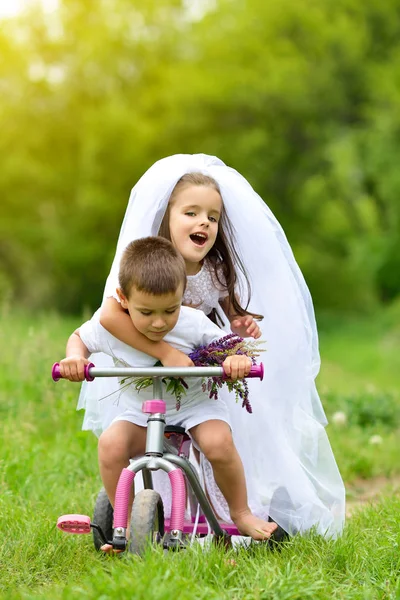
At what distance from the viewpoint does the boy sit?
10.8ft

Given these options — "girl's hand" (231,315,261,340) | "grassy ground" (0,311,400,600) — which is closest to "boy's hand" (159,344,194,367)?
"girl's hand" (231,315,261,340)

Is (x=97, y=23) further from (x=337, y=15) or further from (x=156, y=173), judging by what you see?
(x=156, y=173)

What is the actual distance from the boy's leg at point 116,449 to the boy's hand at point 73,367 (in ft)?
1.16

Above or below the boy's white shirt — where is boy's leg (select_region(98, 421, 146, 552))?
below

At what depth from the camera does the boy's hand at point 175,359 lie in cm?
347

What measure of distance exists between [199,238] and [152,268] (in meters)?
0.63

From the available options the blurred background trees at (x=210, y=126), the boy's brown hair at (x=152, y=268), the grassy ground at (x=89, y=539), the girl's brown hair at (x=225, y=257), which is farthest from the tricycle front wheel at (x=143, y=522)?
the blurred background trees at (x=210, y=126)

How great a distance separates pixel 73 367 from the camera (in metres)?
3.35

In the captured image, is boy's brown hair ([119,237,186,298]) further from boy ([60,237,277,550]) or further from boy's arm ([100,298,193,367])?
boy's arm ([100,298,193,367])

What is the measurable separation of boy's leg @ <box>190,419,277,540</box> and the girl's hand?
43 cm

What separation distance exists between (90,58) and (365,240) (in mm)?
9453

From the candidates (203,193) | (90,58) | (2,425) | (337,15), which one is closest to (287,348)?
(203,193)

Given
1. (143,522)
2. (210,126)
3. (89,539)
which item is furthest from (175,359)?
(210,126)

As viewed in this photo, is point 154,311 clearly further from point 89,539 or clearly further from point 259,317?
point 89,539
